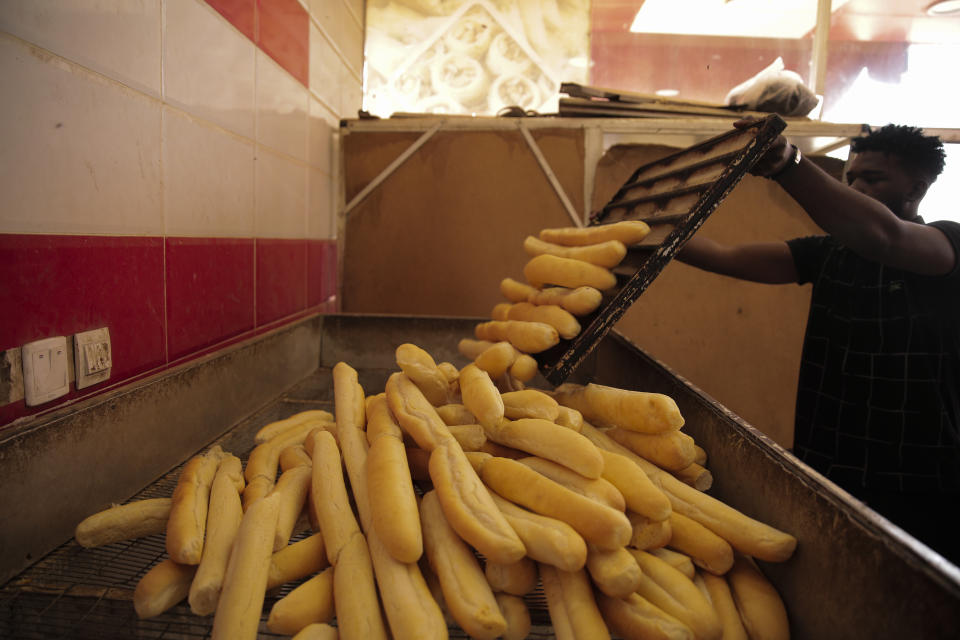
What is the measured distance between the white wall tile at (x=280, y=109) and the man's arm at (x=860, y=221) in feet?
5.56

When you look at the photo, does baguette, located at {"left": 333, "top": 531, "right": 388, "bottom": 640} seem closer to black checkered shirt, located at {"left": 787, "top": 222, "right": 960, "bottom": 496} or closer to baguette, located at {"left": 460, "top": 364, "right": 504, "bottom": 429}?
baguette, located at {"left": 460, "top": 364, "right": 504, "bottom": 429}

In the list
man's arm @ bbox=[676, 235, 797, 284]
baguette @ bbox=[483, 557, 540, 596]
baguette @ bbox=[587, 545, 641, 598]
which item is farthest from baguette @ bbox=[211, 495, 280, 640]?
man's arm @ bbox=[676, 235, 797, 284]

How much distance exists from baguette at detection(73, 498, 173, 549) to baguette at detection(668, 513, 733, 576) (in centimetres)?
75

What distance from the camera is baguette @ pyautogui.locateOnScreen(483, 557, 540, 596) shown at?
0.63 metres

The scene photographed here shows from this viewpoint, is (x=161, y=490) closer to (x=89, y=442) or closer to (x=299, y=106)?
(x=89, y=442)

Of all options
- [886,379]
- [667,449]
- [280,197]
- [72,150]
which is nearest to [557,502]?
[667,449]

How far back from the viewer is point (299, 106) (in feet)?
7.80

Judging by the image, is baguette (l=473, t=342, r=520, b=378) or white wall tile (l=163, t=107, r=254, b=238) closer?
baguette (l=473, t=342, r=520, b=378)

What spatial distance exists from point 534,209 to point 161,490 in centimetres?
220

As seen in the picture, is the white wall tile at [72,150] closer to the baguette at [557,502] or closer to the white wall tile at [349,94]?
the baguette at [557,502]

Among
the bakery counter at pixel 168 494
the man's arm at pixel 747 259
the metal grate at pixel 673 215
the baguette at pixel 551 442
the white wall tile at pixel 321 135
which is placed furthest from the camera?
the white wall tile at pixel 321 135

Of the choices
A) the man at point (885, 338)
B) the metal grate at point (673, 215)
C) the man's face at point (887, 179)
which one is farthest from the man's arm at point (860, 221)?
the man's face at point (887, 179)

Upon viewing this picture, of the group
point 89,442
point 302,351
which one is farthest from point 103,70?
point 302,351

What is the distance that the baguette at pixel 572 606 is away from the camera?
1.90 ft
